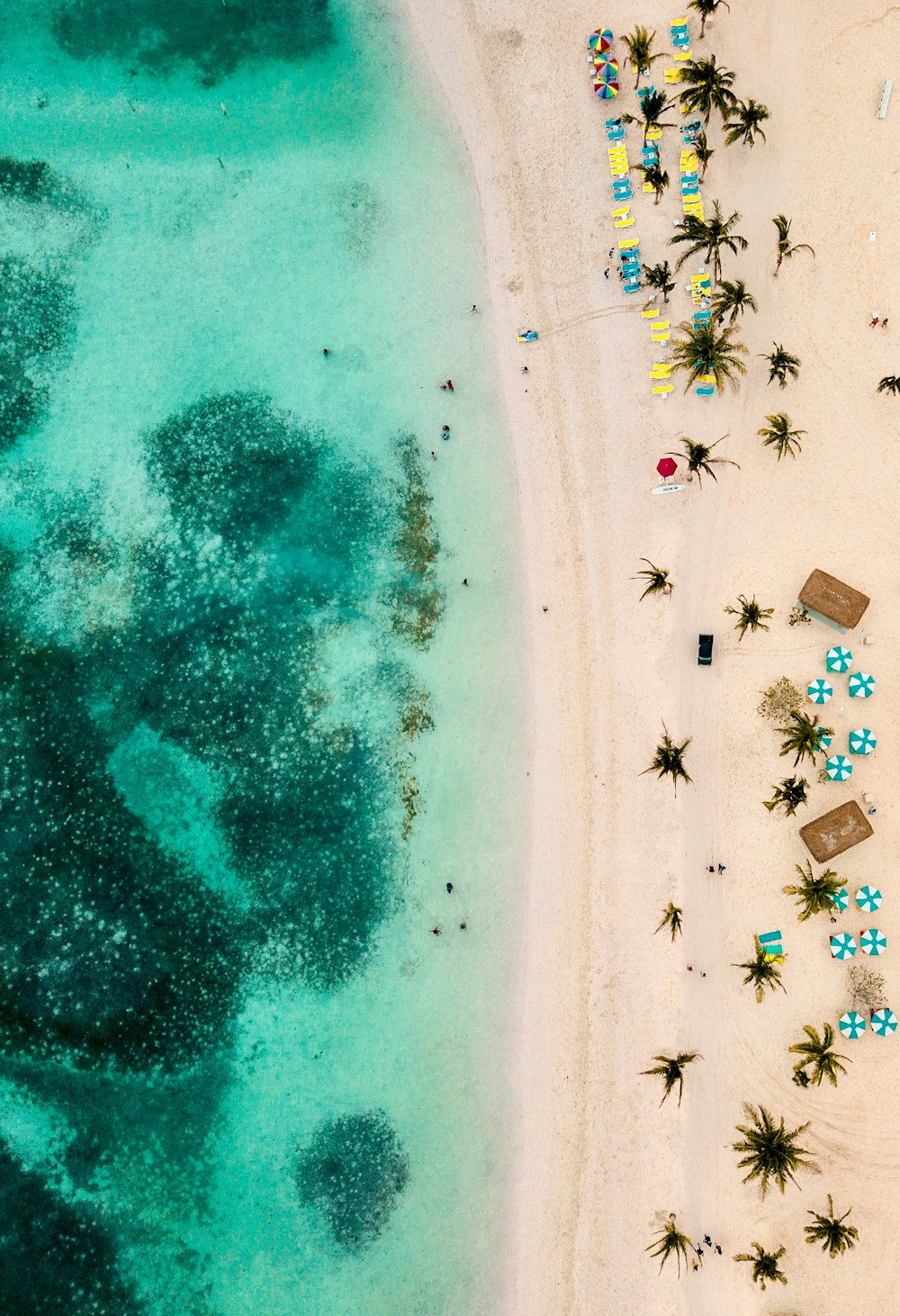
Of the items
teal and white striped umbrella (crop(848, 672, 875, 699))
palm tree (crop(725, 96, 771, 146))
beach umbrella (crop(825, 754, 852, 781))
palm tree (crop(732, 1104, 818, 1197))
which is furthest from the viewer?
palm tree (crop(725, 96, 771, 146))

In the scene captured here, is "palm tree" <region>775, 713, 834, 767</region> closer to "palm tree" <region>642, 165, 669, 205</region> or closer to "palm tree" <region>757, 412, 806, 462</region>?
"palm tree" <region>757, 412, 806, 462</region>

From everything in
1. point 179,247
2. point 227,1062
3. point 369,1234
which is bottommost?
point 369,1234

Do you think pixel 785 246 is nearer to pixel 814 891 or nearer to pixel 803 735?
pixel 803 735

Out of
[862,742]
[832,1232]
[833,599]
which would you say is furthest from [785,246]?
[832,1232]

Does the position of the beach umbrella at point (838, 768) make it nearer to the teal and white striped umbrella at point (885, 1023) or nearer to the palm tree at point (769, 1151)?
the teal and white striped umbrella at point (885, 1023)

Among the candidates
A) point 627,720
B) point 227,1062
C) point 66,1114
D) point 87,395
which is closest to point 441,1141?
point 227,1062

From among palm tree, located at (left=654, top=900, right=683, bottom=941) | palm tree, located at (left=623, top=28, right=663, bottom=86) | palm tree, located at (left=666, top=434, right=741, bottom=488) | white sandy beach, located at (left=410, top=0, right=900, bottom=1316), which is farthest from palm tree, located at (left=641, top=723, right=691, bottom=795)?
palm tree, located at (left=623, top=28, right=663, bottom=86)

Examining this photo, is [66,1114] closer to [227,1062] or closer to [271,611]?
[227,1062]
